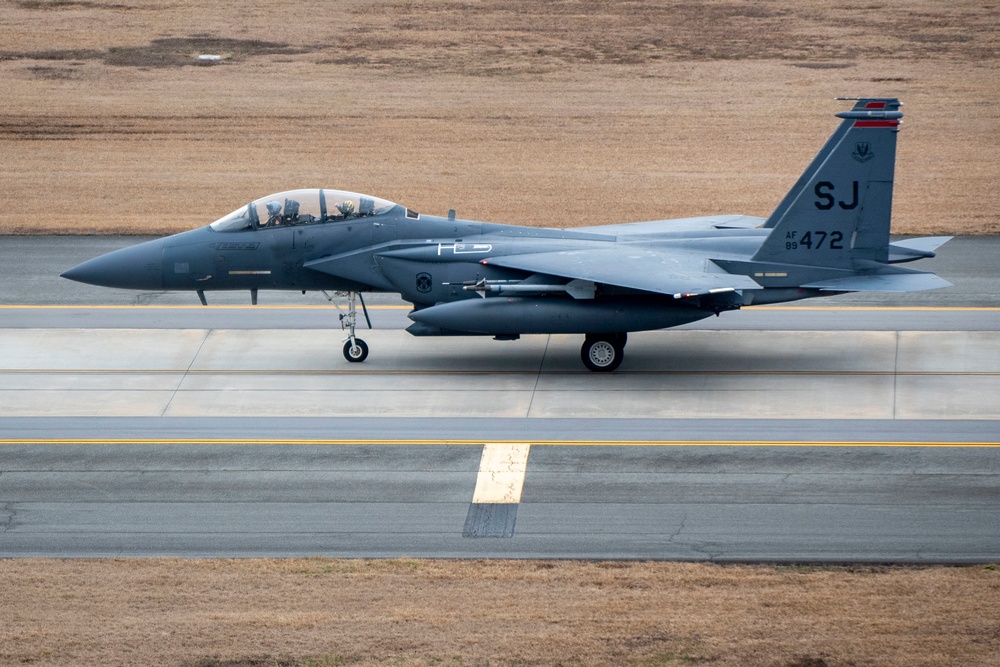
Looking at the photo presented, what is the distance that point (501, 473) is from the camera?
18.6 metres

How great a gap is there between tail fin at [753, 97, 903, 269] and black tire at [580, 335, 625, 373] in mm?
2758

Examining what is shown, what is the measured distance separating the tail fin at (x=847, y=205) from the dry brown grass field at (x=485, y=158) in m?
8.07

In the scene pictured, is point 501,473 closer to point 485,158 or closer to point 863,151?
point 863,151

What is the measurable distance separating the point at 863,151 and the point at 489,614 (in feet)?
37.9

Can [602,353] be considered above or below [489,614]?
above

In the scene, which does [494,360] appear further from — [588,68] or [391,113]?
[588,68]

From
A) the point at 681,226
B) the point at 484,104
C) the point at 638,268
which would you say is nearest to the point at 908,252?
the point at 681,226

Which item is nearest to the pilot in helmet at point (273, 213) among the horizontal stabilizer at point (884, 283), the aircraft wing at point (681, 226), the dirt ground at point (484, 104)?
the aircraft wing at point (681, 226)

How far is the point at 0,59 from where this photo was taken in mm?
52750

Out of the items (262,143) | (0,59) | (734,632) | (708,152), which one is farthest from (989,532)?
(0,59)

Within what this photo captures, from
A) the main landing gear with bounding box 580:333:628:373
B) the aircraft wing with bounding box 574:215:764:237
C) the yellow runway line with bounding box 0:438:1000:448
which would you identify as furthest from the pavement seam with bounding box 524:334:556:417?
the aircraft wing with bounding box 574:215:764:237

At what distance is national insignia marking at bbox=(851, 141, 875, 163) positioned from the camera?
858 inches

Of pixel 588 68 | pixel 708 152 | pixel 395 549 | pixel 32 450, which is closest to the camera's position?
pixel 395 549

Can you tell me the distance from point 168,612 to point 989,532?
31.6 feet
